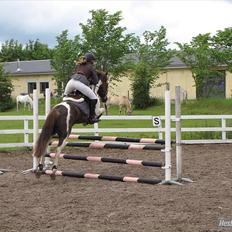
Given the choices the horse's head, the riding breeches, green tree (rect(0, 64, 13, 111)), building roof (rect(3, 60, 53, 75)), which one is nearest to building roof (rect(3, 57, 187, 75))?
building roof (rect(3, 60, 53, 75))

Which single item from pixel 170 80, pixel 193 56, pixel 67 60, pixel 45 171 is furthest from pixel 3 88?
pixel 45 171

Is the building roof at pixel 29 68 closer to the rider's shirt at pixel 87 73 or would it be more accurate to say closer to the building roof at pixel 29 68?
the building roof at pixel 29 68

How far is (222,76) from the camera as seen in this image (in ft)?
126

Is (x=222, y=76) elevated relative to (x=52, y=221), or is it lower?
elevated

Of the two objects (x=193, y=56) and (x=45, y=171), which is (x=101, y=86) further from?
(x=193, y=56)

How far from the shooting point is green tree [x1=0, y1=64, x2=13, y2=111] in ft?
143

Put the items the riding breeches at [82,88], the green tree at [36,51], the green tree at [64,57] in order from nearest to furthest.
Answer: the riding breeches at [82,88] → the green tree at [64,57] → the green tree at [36,51]

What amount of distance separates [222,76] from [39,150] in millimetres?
31372

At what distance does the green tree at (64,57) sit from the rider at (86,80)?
84.5ft

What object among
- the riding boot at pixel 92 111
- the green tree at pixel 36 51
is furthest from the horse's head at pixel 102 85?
the green tree at pixel 36 51

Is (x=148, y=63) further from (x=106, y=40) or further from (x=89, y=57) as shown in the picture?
(x=89, y=57)

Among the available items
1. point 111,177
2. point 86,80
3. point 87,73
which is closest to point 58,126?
point 86,80

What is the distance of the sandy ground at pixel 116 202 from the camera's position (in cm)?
575

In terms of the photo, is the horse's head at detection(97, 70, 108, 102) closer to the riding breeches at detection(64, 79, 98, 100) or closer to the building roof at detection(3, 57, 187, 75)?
the riding breeches at detection(64, 79, 98, 100)
